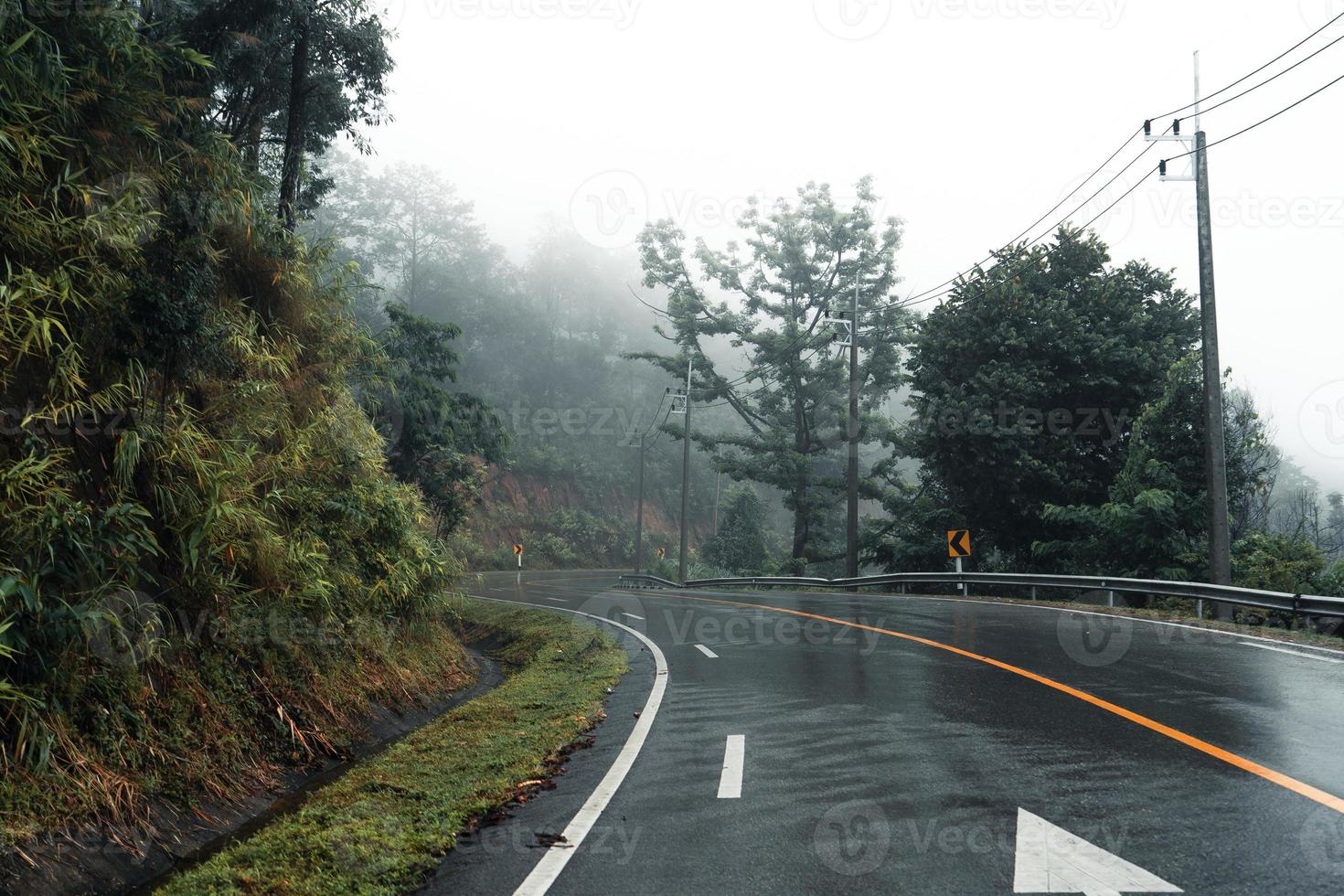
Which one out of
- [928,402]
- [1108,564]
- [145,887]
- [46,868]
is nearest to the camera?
[46,868]

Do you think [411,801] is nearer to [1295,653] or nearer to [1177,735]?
[1177,735]

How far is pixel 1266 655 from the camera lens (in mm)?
11328

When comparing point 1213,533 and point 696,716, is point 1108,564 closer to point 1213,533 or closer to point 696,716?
point 1213,533

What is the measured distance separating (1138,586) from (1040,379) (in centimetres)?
1329

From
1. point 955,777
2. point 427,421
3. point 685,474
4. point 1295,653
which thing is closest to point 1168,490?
point 1295,653

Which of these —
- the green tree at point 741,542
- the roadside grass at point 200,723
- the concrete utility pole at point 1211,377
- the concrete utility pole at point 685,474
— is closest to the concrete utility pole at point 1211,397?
the concrete utility pole at point 1211,377

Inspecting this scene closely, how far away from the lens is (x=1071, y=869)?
4562 millimetres

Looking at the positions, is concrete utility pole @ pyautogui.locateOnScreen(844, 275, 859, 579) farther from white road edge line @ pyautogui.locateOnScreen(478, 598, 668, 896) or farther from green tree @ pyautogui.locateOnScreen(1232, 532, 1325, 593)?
white road edge line @ pyautogui.locateOnScreen(478, 598, 668, 896)

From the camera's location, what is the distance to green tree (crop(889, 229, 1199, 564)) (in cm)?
2977

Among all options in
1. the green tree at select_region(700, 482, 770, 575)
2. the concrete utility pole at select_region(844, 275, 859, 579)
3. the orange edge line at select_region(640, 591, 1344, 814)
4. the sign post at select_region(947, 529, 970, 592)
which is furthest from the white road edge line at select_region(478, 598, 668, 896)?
the green tree at select_region(700, 482, 770, 575)

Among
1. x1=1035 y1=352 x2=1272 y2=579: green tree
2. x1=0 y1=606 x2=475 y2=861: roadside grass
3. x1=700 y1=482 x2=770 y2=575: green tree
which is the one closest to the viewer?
x1=0 y1=606 x2=475 y2=861: roadside grass

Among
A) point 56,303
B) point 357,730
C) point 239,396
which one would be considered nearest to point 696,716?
point 357,730

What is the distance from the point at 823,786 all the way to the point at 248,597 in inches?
240

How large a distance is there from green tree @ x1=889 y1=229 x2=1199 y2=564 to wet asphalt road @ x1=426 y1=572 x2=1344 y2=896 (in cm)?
1799
